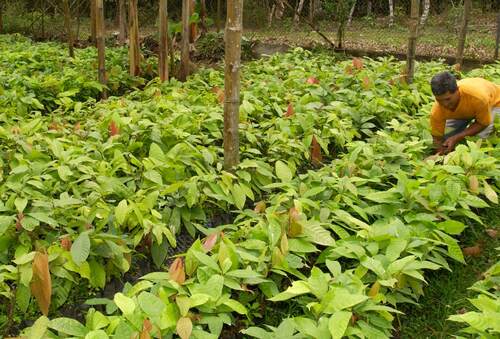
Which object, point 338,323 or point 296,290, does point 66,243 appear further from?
point 338,323

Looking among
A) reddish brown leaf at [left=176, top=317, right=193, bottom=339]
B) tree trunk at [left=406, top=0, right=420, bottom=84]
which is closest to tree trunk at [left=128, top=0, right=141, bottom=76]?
tree trunk at [left=406, top=0, right=420, bottom=84]

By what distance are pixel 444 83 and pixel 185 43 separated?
3.73 meters

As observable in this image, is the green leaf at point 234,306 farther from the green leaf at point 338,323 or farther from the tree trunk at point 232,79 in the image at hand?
the tree trunk at point 232,79

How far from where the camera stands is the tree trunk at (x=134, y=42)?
695 centimetres

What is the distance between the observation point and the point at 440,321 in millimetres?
2572

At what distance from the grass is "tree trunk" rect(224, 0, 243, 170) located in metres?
1.38

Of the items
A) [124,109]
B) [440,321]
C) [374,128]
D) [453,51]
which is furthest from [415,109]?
[453,51]

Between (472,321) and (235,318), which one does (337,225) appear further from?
(472,321)

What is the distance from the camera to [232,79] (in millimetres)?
3277

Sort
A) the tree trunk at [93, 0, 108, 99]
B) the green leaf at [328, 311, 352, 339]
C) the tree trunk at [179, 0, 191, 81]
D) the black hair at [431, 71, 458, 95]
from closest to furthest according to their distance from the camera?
the green leaf at [328, 311, 352, 339], the black hair at [431, 71, 458, 95], the tree trunk at [93, 0, 108, 99], the tree trunk at [179, 0, 191, 81]

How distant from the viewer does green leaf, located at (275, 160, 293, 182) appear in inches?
135

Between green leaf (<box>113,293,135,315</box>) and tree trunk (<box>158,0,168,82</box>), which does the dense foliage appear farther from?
tree trunk (<box>158,0,168,82</box>)

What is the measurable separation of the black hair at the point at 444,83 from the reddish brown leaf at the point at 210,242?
2.15 meters

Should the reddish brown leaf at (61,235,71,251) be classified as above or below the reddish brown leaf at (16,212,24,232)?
below
